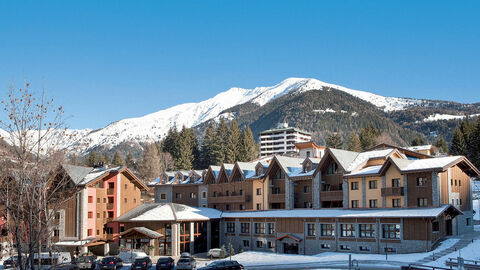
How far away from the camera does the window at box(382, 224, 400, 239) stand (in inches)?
1916

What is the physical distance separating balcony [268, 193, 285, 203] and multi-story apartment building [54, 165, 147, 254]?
1927 centimetres

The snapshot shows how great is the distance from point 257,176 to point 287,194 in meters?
6.45

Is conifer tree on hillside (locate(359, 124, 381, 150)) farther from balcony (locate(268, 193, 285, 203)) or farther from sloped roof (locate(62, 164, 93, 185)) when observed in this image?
sloped roof (locate(62, 164, 93, 185))

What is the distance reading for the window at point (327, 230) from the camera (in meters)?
54.8

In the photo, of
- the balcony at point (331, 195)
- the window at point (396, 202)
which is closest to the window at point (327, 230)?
the balcony at point (331, 195)

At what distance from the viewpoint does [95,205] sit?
210 feet

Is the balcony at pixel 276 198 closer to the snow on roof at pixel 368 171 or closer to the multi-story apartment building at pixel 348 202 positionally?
the multi-story apartment building at pixel 348 202

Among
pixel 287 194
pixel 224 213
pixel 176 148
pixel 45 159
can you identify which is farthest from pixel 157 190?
pixel 45 159

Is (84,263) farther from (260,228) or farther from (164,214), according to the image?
(260,228)

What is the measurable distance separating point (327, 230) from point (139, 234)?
23.3 m

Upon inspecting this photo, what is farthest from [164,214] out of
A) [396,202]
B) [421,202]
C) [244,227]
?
[421,202]

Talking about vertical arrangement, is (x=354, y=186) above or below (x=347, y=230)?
above

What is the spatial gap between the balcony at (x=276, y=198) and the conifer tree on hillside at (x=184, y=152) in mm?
56201

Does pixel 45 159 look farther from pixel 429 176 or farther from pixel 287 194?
pixel 287 194
